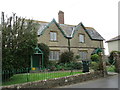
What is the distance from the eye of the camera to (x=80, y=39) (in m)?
25.3

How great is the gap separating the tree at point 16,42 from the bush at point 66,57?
1159 cm

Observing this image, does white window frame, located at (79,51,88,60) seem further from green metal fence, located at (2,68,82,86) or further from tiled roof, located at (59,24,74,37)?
green metal fence, located at (2,68,82,86)

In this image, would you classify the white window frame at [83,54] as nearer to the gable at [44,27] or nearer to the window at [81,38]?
the window at [81,38]

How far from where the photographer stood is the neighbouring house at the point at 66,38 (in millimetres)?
21938

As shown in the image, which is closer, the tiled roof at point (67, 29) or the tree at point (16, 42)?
the tree at point (16, 42)

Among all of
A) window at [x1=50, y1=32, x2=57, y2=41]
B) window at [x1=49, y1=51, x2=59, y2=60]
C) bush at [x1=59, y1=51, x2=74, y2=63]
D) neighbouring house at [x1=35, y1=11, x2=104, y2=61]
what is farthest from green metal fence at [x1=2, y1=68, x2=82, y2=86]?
window at [x1=50, y1=32, x2=57, y2=41]

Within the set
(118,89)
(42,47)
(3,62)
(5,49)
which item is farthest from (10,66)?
(42,47)

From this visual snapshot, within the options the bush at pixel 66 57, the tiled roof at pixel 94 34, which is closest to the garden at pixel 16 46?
the bush at pixel 66 57

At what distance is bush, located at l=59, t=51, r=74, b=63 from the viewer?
71.3ft

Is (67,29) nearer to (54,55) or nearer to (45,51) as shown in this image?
(54,55)

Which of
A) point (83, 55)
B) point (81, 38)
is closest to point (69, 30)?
point (81, 38)

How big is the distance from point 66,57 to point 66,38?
11.6ft

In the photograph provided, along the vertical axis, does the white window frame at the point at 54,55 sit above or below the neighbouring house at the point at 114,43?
below

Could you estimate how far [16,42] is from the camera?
982 centimetres
